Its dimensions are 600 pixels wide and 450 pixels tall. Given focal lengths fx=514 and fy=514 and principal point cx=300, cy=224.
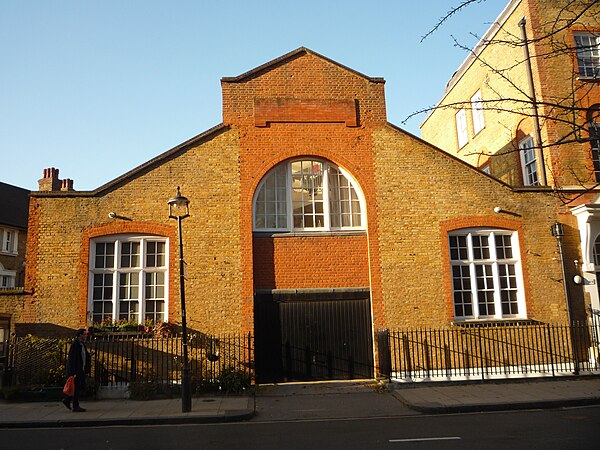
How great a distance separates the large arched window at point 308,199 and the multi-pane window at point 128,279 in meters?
3.01

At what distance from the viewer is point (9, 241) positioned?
35.5 meters

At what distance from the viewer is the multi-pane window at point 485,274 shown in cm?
1448

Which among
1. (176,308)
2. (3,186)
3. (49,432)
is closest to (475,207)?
(176,308)

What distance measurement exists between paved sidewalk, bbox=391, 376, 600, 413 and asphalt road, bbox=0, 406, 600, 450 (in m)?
0.40

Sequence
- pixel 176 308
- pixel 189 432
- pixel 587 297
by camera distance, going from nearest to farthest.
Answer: pixel 189 432 < pixel 176 308 < pixel 587 297

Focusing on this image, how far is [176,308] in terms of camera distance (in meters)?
13.6

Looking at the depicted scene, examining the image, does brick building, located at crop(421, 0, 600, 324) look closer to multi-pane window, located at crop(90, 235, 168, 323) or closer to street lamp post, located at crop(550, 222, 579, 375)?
street lamp post, located at crop(550, 222, 579, 375)

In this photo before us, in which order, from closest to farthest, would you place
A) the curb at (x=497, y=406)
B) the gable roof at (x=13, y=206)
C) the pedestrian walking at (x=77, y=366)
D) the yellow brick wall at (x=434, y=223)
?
the curb at (x=497, y=406)
the pedestrian walking at (x=77, y=366)
the yellow brick wall at (x=434, y=223)
the gable roof at (x=13, y=206)

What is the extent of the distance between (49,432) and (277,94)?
404 inches

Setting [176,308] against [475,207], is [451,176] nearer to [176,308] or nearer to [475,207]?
[475,207]

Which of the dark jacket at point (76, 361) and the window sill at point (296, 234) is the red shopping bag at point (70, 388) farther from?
the window sill at point (296, 234)

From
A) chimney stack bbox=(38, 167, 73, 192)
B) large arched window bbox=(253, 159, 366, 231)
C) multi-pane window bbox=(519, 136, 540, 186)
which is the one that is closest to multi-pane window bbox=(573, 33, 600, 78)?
multi-pane window bbox=(519, 136, 540, 186)

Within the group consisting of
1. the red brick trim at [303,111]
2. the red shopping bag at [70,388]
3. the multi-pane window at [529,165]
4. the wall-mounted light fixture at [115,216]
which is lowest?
the red shopping bag at [70,388]

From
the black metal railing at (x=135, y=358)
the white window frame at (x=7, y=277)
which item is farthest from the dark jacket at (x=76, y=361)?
the white window frame at (x=7, y=277)
